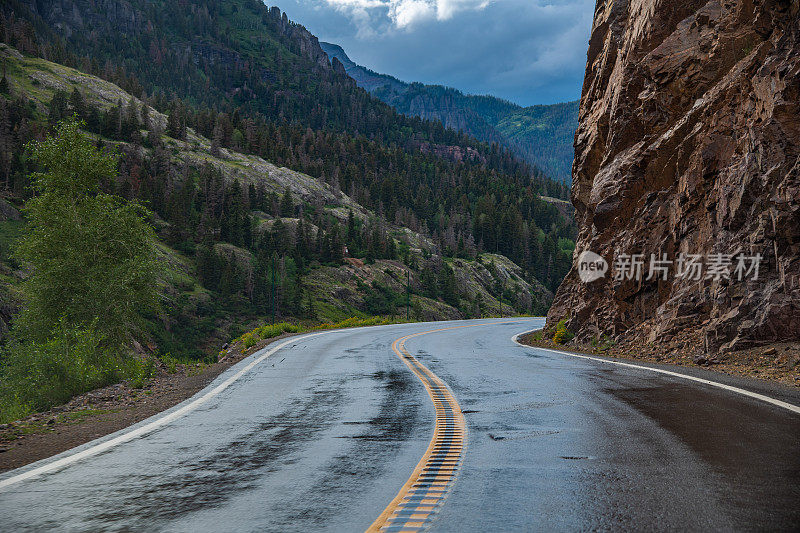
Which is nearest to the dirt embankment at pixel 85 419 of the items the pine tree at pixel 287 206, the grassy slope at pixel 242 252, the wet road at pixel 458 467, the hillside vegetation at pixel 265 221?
the wet road at pixel 458 467

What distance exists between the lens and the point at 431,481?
12.9 ft

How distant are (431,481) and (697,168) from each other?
15.5 meters

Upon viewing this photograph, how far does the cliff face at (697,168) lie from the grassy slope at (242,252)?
47.1 m

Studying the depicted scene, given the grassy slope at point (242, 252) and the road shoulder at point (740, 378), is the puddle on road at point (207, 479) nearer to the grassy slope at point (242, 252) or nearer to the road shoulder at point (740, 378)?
the road shoulder at point (740, 378)

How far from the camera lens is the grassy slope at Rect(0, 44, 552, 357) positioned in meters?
76.7

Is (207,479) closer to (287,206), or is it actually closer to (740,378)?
(740,378)

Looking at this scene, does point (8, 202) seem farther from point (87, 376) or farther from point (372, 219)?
point (87, 376)

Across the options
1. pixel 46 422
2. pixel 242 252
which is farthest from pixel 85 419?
pixel 242 252

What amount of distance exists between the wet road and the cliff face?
19.6 feet

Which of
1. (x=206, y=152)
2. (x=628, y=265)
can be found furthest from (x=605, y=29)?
(x=206, y=152)

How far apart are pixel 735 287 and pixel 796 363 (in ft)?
9.75

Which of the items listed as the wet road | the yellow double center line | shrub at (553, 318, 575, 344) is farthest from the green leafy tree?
the yellow double center line

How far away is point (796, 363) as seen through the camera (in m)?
10.6

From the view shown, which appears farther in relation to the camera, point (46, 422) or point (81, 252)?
point (81, 252)
